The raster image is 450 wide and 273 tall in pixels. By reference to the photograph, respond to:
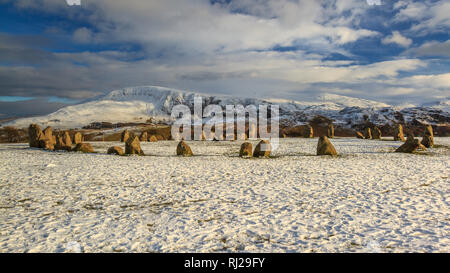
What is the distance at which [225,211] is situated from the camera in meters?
8.82

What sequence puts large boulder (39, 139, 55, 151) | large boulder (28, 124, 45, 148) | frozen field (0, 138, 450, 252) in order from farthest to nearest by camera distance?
large boulder (28, 124, 45, 148), large boulder (39, 139, 55, 151), frozen field (0, 138, 450, 252)

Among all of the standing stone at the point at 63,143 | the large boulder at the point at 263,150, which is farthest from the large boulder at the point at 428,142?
the standing stone at the point at 63,143

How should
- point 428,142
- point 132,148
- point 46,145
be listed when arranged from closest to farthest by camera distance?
point 132,148 < point 46,145 < point 428,142

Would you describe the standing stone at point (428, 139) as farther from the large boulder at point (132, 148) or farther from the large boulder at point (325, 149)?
the large boulder at point (132, 148)

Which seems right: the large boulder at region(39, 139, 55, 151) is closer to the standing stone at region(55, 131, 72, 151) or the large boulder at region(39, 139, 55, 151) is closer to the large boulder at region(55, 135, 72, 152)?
the standing stone at region(55, 131, 72, 151)

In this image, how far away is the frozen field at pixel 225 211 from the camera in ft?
21.0

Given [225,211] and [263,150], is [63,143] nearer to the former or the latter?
[263,150]

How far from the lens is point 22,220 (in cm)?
796

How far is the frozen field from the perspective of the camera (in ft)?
21.0

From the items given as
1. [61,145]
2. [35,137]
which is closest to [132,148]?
[61,145]

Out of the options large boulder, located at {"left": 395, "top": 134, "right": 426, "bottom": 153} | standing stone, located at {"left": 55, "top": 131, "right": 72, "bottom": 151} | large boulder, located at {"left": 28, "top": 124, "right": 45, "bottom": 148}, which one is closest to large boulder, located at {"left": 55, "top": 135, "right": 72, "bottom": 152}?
standing stone, located at {"left": 55, "top": 131, "right": 72, "bottom": 151}

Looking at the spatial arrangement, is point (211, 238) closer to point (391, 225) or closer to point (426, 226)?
point (391, 225)
